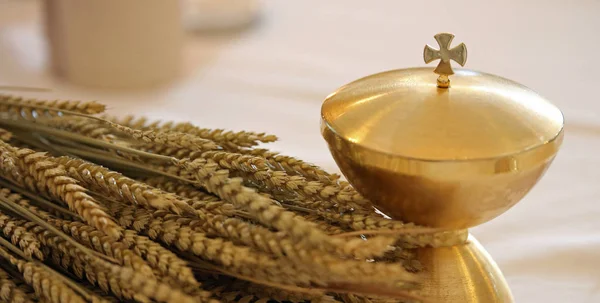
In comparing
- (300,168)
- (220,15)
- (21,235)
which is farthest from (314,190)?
(220,15)

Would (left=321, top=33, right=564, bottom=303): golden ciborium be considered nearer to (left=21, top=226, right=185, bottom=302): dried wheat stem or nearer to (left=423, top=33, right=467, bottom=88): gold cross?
(left=423, top=33, right=467, bottom=88): gold cross

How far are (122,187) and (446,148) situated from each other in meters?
0.14

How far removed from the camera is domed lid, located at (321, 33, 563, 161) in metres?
0.30

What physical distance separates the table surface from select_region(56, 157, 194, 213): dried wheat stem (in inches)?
11.0

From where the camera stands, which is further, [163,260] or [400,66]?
[400,66]

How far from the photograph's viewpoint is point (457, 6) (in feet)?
3.81

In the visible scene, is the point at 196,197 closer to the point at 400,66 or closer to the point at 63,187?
the point at 63,187

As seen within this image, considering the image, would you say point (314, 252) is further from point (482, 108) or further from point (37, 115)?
point (37, 115)

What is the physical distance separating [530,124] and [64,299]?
0.71 feet

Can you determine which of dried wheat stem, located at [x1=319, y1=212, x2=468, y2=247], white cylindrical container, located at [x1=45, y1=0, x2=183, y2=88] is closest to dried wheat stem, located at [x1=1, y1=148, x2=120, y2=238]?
dried wheat stem, located at [x1=319, y1=212, x2=468, y2=247]

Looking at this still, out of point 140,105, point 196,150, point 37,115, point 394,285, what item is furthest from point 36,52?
point 394,285

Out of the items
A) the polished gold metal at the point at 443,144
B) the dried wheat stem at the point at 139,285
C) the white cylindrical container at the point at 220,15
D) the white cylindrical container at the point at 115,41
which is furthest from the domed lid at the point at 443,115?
the white cylindrical container at the point at 220,15

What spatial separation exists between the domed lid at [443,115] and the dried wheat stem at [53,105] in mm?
132

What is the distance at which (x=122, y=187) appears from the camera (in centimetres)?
31
